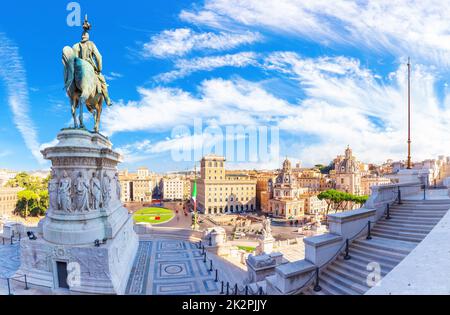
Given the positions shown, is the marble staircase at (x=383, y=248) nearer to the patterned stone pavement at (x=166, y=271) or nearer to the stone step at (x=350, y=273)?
the stone step at (x=350, y=273)

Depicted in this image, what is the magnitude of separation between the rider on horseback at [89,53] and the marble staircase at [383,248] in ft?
46.3

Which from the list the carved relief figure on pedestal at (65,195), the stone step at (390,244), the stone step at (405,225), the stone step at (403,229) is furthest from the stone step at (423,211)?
the carved relief figure on pedestal at (65,195)

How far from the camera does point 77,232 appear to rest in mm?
9406

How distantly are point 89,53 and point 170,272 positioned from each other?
470 inches

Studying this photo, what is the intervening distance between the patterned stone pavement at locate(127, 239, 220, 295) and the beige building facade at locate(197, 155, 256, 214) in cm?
5966

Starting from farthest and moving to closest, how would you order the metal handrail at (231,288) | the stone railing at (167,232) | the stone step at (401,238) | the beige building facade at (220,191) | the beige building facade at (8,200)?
the beige building facade at (220,191)
the beige building facade at (8,200)
the stone railing at (167,232)
the metal handrail at (231,288)
the stone step at (401,238)

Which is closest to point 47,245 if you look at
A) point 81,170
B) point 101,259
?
point 101,259

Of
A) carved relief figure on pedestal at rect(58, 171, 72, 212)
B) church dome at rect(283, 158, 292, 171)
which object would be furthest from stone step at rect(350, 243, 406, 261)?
church dome at rect(283, 158, 292, 171)

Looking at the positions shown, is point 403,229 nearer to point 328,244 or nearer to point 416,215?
point 416,215

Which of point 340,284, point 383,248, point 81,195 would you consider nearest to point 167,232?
point 81,195

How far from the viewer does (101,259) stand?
8805mm

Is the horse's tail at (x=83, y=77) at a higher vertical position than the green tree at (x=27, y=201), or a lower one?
higher

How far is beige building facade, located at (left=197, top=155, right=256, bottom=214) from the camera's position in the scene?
7450 centimetres

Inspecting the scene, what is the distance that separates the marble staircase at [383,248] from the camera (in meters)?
6.80
